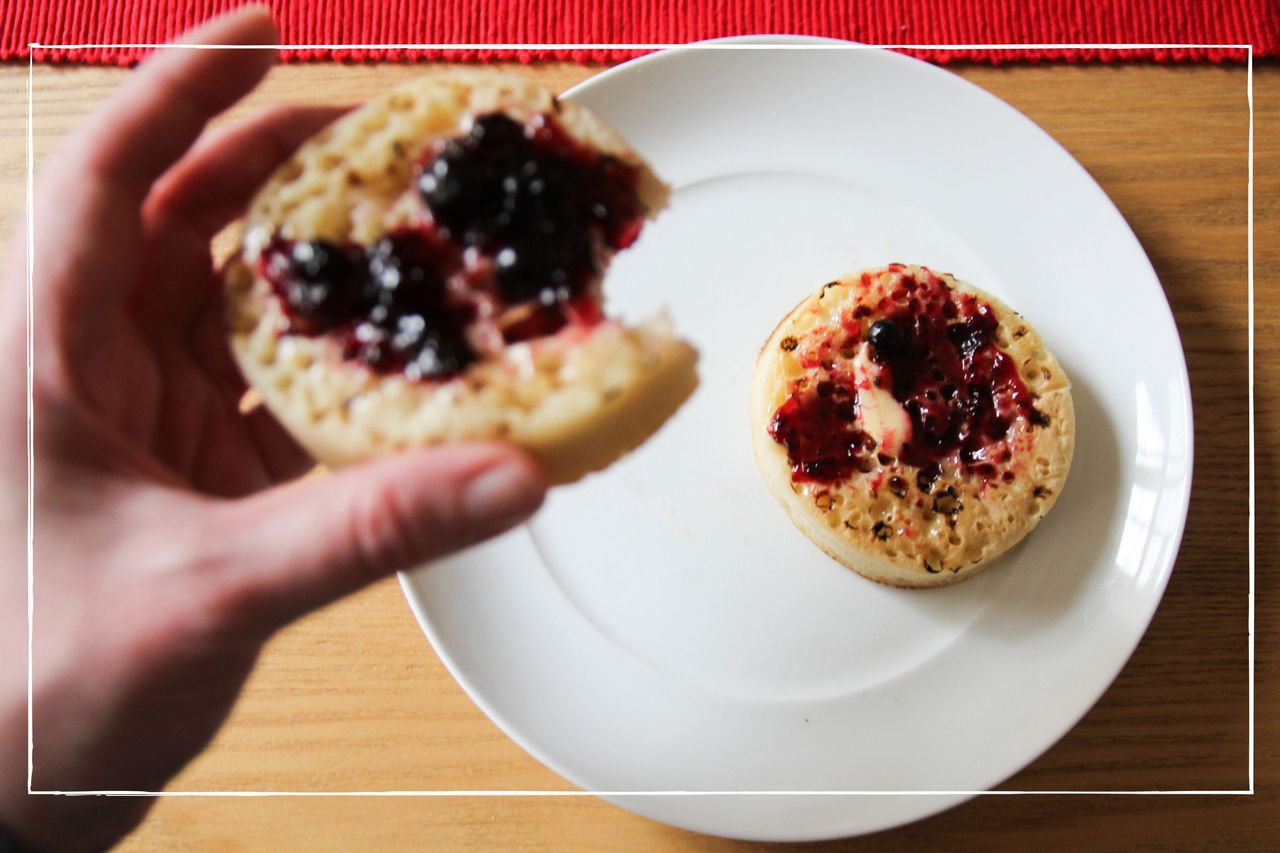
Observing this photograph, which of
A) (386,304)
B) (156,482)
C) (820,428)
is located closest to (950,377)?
(820,428)

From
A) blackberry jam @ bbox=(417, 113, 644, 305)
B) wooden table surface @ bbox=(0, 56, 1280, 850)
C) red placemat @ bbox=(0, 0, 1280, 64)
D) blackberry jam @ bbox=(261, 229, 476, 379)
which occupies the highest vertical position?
red placemat @ bbox=(0, 0, 1280, 64)

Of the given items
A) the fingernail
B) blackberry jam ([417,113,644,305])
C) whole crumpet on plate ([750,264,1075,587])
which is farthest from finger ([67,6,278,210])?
whole crumpet on plate ([750,264,1075,587])

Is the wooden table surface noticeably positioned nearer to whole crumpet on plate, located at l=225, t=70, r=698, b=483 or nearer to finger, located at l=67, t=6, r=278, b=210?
finger, located at l=67, t=6, r=278, b=210

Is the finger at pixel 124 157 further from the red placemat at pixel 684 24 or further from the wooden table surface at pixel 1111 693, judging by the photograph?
the red placemat at pixel 684 24

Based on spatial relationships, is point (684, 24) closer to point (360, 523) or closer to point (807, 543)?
point (807, 543)

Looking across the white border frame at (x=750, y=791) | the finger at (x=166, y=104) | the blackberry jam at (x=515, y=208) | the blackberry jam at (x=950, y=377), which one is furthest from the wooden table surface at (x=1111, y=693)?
the blackberry jam at (x=515, y=208)

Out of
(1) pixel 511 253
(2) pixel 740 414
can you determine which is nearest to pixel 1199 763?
(2) pixel 740 414

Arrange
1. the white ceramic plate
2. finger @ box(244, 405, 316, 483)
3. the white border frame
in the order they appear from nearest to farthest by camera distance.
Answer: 1. finger @ box(244, 405, 316, 483)
2. the white border frame
3. the white ceramic plate
